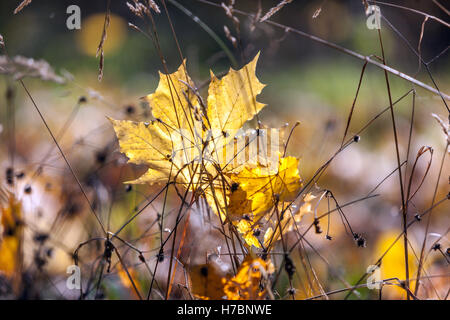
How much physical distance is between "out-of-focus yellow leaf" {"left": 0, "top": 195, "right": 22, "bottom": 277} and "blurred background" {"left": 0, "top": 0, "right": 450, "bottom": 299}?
1.0 inches

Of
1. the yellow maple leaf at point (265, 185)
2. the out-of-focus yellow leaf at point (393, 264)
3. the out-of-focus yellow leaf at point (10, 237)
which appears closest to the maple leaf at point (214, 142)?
the yellow maple leaf at point (265, 185)

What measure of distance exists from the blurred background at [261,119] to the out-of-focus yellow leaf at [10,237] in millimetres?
25

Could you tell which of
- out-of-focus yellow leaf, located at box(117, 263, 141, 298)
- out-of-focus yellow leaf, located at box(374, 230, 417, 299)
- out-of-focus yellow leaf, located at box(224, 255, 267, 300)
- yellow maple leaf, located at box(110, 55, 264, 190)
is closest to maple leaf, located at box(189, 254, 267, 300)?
out-of-focus yellow leaf, located at box(224, 255, 267, 300)

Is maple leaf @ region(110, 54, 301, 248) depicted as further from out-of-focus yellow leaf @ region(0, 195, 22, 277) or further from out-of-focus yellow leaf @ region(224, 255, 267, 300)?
out-of-focus yellow leaf @ region(0, 195, 22, 277)

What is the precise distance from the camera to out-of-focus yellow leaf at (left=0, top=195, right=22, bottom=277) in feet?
2.26

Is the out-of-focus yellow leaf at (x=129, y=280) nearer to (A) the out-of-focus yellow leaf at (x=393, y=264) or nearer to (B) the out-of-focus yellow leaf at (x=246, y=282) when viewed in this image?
(B) the out-of-focus yellow leaf at (x=246, y=282)

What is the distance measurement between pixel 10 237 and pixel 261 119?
969mm

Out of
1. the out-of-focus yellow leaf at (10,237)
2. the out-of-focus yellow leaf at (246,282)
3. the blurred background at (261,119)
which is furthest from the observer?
the blurred background at (261,119)

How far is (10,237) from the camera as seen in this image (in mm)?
756

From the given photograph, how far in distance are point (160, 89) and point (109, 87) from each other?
89.9 inches

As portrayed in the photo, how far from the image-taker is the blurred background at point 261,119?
0.80 meters
